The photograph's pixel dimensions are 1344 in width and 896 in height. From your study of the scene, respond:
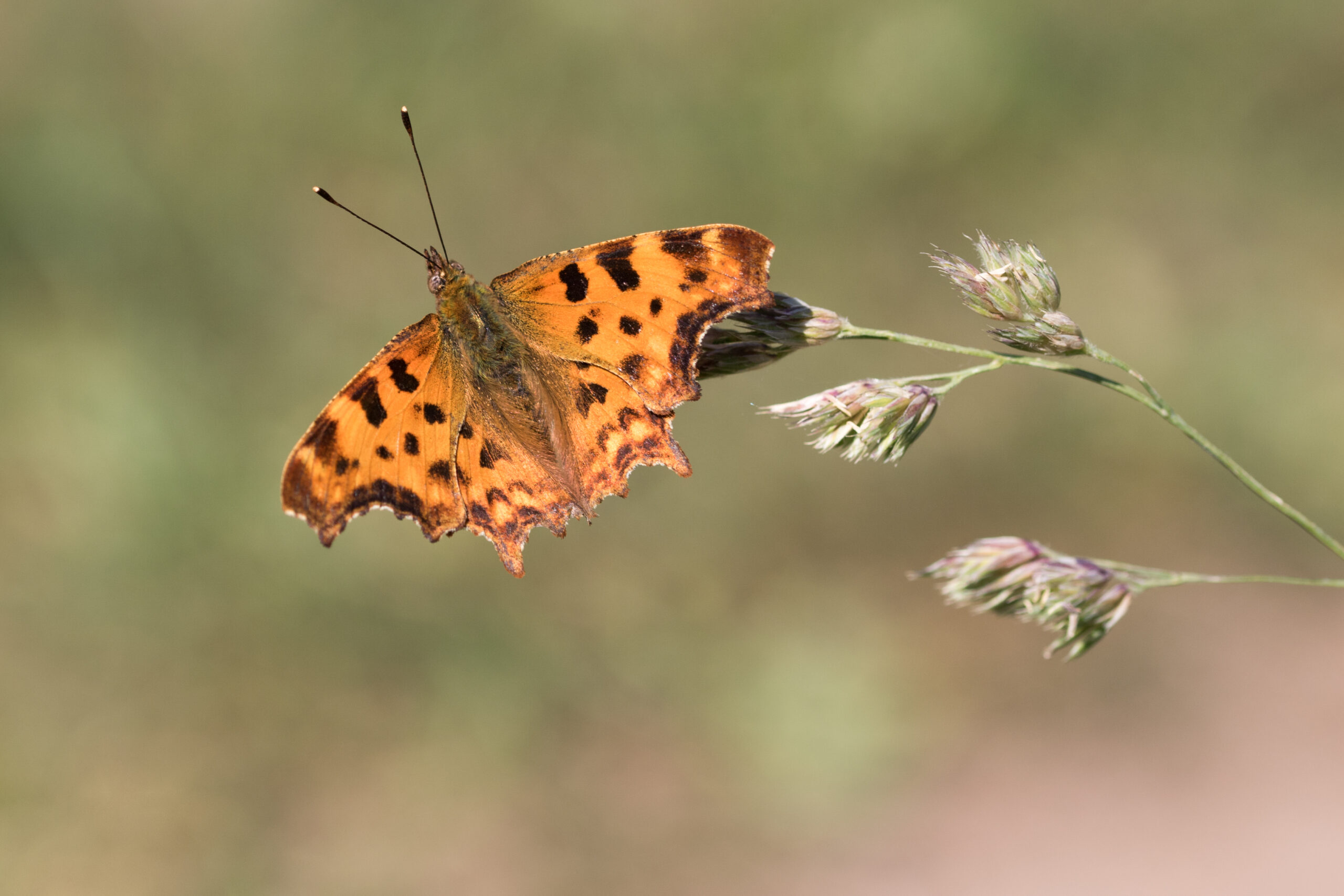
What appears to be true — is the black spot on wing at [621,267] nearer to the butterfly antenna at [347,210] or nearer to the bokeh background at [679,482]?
the butterfly antenna at [347,210]

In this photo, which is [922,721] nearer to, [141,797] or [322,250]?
[141,797]

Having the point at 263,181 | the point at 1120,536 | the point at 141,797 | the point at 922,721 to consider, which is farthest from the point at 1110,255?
the point at 141,797

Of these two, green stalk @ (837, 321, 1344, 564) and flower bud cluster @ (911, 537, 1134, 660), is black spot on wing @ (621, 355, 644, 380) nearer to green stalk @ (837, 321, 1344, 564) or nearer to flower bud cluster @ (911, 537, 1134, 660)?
green stalk @ (837, 321, 1344, 564)

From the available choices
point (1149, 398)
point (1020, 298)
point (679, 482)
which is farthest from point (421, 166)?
point (1149, 398)

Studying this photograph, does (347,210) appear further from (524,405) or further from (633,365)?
(633,365)

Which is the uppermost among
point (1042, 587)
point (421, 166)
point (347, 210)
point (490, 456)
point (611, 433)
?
point (421, 166)

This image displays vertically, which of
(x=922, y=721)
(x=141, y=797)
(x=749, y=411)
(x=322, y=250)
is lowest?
(x=922, y=721)
